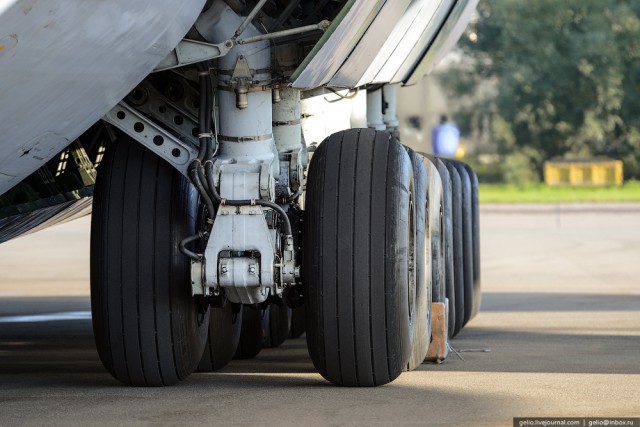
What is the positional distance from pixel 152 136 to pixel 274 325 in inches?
114

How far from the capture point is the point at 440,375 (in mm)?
7016

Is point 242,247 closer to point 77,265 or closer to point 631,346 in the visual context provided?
point 631,346

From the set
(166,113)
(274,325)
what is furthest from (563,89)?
(166,113)

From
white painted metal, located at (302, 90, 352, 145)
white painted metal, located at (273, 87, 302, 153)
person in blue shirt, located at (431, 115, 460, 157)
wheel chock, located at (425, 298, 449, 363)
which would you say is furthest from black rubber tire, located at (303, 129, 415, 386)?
person in blue shirt, located at (431, 115, 460, 157)

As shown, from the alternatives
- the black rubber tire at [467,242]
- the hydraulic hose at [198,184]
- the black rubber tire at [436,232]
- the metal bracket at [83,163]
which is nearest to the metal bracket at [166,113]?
the hydraulic hose at [198,184]

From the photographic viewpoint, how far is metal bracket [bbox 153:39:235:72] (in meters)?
6.21

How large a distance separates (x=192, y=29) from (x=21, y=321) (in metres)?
5.42

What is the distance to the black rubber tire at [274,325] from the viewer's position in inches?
356

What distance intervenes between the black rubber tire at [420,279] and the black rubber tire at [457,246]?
2.27 metres

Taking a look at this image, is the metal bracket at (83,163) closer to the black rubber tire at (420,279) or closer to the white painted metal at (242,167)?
the white painted metal at (242,167)

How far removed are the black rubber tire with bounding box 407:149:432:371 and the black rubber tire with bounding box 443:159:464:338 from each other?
2269mm

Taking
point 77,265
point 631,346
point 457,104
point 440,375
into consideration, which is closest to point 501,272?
point 77,265

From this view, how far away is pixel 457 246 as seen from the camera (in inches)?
401

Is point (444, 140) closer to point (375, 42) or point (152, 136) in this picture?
point (375, 42)
